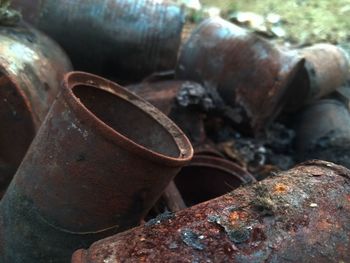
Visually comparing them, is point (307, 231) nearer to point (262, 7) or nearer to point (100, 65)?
point (100, 65)

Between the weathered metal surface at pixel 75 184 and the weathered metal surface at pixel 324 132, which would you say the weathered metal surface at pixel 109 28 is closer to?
the weathered metal surface at pixel 324 132

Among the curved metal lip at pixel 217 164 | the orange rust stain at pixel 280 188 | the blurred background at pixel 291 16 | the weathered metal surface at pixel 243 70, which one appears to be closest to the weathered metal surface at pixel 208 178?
the curved metal lip at pixel 217 164

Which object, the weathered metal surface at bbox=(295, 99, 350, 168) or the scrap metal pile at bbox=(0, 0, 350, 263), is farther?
the weathered metal surface at bbox=(295, 99, 350, 168)

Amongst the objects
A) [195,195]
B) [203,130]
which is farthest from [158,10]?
[195,195]

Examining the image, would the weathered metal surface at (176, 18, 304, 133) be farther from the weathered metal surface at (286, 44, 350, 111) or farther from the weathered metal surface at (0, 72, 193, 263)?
the weathered metal surface at (0, 72, 193, 263)

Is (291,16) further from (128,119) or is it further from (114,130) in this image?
(114,130)

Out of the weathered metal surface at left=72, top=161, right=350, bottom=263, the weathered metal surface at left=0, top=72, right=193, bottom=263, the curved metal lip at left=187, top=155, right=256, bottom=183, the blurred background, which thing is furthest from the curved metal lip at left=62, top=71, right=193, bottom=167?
the blurred background
